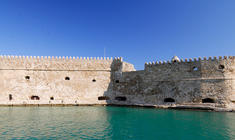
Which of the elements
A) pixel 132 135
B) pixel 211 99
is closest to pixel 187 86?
pixel 211 99

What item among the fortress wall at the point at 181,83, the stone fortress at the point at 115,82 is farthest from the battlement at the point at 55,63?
the fortress wall at the point at 181,83

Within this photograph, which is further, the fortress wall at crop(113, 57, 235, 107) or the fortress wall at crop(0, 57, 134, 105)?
the fortress wall at crop(0, 57, 134, 105)

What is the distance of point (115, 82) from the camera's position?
26016 millimetres

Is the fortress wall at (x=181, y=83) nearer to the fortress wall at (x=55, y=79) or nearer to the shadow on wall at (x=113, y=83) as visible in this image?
the shadow on wall at (x=113, y=83)

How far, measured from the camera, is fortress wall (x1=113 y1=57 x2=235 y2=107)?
19016 mm

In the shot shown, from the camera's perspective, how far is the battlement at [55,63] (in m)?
24.4

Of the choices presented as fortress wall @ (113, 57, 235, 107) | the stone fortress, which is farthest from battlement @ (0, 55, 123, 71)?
fortress wall @ (113, 57, 235, 107)

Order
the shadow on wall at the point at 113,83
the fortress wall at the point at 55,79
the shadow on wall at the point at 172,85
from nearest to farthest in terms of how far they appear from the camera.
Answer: the shadow on wall at the point at 172,85
the fortress wall at the point at 55,79
the shadow on wall at the point at 113,83

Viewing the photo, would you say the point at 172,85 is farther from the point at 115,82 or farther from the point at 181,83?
the point at 115,82

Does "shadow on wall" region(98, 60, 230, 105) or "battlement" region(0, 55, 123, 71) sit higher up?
"battlement" region(0, 55, 123, 71)

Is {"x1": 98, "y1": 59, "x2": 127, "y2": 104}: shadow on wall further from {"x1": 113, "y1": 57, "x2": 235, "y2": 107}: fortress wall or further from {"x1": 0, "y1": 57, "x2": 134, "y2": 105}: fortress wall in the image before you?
{"x1": 113, "y1": 57, "x2": 235, "y2": 107}: fortress wall

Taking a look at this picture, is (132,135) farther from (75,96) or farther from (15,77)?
(15,77)

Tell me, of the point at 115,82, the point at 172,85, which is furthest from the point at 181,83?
the point at 115,82

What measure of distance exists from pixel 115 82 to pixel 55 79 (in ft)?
31.3
